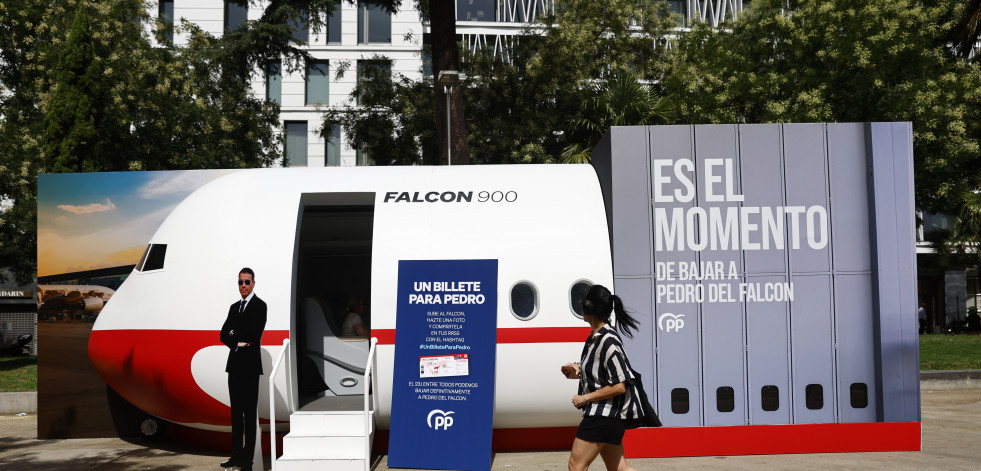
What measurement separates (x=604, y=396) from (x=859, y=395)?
208 inches

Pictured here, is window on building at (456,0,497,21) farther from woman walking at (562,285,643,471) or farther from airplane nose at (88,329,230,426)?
woman walking at (562,285,643,471)

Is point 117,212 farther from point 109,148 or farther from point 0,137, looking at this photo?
point 0,137

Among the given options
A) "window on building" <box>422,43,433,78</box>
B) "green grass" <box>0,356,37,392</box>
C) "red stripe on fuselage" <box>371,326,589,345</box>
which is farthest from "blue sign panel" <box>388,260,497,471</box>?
"window on building" <box>422,43,433,78</box>

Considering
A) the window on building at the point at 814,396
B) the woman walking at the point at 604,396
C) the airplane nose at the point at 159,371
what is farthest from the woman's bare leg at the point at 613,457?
the airplane nose at the point at 159,371

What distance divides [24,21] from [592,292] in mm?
22126

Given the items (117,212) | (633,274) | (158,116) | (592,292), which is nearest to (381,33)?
(158,116)

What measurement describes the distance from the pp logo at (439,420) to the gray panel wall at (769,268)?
236 cm

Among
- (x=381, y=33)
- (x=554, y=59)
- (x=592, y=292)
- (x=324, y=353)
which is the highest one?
(x=381, y=33)

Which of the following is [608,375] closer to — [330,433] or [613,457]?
[613,457]

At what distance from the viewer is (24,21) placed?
21.5 metres

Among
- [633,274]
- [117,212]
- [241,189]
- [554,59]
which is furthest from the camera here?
[554,59]

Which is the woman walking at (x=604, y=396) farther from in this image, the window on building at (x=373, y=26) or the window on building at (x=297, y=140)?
the window on building at (x=373, y=26)

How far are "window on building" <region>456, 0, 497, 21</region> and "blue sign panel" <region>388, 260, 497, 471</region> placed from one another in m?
29.4

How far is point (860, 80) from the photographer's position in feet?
68.0
